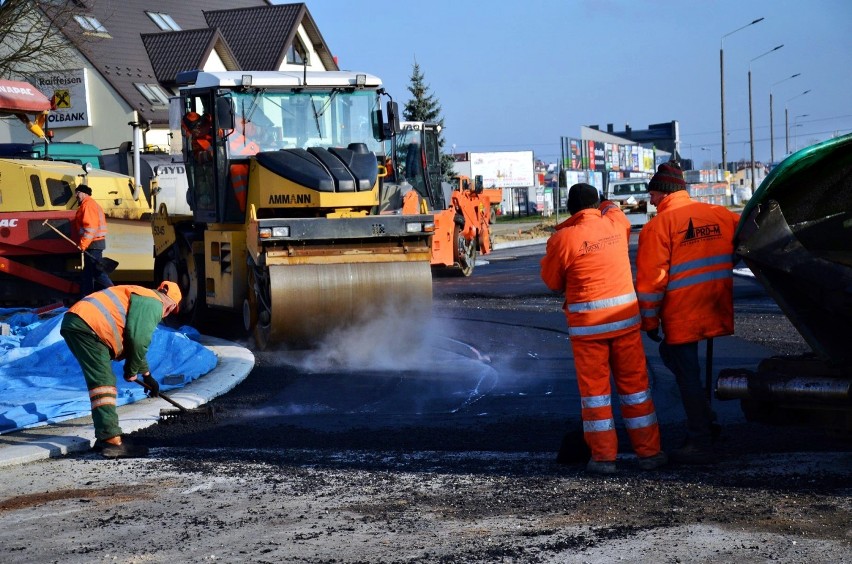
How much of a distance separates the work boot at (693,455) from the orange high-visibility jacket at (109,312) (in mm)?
3518

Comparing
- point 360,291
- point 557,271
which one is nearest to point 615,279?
point 557,271

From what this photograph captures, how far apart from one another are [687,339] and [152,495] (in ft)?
10.1

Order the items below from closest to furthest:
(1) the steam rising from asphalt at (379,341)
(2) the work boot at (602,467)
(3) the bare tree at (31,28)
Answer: (2) the work boot at (602,467)
(1) the steam rising from asphalt at (379,341)
(3) the bare tree at (31,28)

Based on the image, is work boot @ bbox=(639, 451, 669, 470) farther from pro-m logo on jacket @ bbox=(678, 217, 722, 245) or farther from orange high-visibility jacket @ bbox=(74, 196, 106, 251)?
orange high-visibility jacket @ bbox=(74, 196, 106, 251)

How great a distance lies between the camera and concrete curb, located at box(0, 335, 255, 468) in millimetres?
7312

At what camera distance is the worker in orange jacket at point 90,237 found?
14.4 meters

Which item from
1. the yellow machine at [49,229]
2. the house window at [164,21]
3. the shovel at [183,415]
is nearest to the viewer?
the shovel at [183,415]

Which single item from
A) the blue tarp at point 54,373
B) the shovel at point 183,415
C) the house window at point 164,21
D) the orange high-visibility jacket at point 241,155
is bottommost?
the shovel at point 183,415

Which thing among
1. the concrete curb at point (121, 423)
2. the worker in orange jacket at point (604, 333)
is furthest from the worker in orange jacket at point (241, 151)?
the worker in orange jacket at point (604, 333)

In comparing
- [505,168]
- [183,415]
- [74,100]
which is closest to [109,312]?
[183,415]

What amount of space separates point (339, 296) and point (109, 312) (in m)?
3.96

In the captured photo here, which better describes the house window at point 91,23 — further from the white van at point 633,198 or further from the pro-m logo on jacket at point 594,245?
the pro-m logo on jacket at point 594,245

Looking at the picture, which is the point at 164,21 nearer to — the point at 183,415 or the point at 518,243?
the point at 518,243

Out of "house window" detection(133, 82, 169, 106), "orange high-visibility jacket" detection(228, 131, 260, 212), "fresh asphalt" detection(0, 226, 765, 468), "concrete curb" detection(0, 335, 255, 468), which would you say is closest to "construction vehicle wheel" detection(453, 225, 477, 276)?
"orange high-visibility jacket" detection(228, 131, 260, 212)
